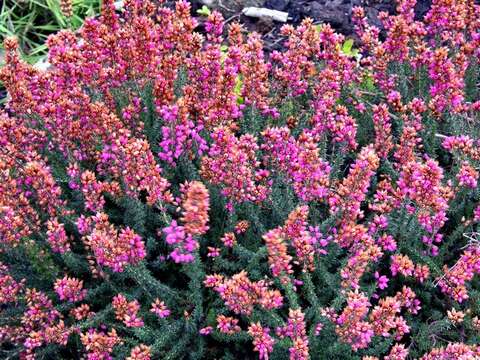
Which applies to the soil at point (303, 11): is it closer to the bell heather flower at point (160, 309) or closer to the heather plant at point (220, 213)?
the heather plant at point (220, 213)

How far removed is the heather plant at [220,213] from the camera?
2.74 metres

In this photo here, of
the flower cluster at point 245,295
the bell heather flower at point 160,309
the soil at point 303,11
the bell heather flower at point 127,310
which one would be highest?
the soil at point 303,11

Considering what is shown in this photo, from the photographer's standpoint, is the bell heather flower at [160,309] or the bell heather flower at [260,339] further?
the bell heather flower at [160,309]

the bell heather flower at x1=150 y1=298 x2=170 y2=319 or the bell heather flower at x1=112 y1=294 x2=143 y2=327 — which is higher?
the bell heather flower at x1=112 y1=294 x2=143 y2=327

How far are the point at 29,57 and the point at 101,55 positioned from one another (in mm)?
2787

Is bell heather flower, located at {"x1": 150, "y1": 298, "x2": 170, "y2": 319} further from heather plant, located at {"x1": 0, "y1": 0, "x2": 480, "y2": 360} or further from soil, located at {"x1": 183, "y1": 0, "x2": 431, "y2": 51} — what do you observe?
soil, located at {"x1": 183, "y1": 0, "x2": 431, "y2": 51}

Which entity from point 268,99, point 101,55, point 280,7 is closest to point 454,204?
point 268,99

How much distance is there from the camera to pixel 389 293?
10.8ft

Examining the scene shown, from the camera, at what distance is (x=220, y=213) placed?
3.43 m

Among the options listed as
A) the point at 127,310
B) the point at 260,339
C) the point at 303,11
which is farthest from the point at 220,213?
the point at 303,11

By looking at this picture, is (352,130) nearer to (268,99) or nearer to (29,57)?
(268,99)

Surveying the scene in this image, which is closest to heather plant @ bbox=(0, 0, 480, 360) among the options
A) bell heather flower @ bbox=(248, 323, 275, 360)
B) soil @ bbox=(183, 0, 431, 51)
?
bell heather flower @ bbox=(248, 323, 275, 360)

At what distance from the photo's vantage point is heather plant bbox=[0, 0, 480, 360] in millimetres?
2736

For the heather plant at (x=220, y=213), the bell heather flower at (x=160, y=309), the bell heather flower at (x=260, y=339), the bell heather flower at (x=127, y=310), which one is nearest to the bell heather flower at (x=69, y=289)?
the heather plant at (x=220, y=213)
